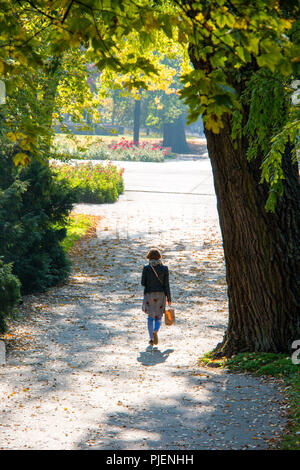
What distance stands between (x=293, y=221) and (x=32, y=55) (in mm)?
3721

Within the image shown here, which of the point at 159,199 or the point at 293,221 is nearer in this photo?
the point at 293,221

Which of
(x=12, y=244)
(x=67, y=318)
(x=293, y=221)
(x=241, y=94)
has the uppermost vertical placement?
(x=241, y=94)

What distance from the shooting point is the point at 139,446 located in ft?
16.2

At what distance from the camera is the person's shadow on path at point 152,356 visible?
8.20m

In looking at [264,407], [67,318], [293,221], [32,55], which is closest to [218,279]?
[67,318]

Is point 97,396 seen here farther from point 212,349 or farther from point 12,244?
point 12,244

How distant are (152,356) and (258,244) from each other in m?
2.41

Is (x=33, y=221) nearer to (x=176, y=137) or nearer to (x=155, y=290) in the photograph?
(x=155, y=290)

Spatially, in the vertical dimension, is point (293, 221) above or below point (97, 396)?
above

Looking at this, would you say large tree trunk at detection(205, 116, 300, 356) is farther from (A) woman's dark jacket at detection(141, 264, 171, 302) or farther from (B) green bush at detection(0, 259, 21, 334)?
(B) green bush at detection(0, 259, 21, 334)

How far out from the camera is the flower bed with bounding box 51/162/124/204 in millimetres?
24297

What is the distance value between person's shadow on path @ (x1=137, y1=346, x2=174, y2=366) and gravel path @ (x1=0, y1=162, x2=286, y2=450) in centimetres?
3

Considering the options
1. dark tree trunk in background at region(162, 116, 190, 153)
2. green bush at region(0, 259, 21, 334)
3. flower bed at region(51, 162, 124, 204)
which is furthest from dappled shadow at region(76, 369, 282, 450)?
dark tree trunk in background at region(162, 116, 190, 153)
